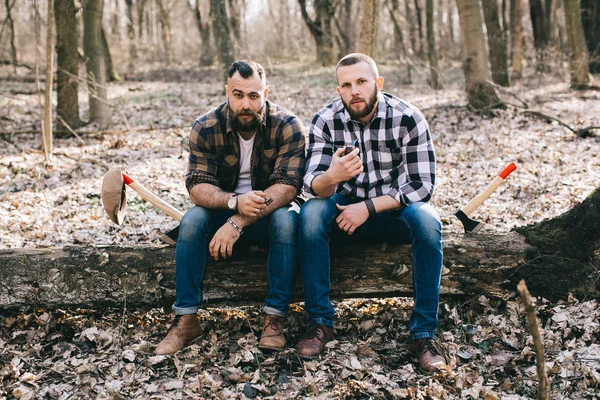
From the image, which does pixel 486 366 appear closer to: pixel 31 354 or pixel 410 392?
pixel 410 392

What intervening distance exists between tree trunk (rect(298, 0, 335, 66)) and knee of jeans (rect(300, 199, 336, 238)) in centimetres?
1871

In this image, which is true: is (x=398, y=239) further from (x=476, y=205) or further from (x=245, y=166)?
(x=245, y=166)

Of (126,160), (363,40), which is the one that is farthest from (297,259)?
(363,40)

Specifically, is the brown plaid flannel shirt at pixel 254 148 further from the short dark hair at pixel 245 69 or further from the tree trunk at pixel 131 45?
the tree trunk at pixel 131 45

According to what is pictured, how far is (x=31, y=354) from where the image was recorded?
12.4 ft

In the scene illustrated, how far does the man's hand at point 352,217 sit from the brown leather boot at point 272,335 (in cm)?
80

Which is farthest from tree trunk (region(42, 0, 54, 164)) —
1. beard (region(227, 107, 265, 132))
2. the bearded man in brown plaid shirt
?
beard (region(227, 107, 265, 132))

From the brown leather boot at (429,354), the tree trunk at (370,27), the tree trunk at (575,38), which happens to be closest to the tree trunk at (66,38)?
the tree trunk at (370,27)

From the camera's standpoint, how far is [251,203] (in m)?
3.76

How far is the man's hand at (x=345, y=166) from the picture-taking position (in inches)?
142

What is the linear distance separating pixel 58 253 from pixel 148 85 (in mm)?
14916

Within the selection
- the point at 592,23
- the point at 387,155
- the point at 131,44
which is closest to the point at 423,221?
the point at 387,155

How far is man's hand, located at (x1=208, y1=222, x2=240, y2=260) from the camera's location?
380 centimetres

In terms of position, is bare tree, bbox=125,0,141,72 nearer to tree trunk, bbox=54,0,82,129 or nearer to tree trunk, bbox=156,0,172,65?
tree trunk, bbox=156,0,172,65
